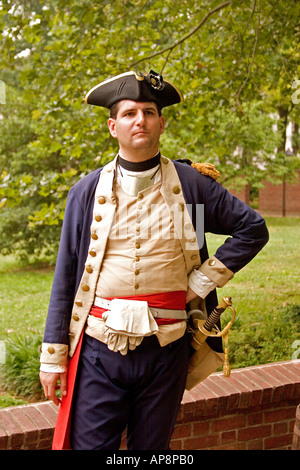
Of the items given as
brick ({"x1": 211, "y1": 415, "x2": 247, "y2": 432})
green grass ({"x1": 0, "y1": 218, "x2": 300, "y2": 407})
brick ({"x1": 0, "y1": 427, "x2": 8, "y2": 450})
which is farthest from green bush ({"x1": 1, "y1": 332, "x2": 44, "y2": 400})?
brick ({"x1": 211, "y1": 415, "x2": 247, "y2": 432})

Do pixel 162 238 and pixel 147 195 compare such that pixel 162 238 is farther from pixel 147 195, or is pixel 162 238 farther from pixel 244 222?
pixel 244 222

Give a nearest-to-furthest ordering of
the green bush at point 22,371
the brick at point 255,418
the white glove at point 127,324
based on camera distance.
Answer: the white glove at point 127,324 → the brick at point 255,418 → the green bush at point 22,371

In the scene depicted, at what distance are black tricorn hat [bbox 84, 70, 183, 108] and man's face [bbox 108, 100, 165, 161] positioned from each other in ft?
0.09

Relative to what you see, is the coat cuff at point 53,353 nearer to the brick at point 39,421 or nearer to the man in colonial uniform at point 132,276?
the man in colonial uniform at point 132,276

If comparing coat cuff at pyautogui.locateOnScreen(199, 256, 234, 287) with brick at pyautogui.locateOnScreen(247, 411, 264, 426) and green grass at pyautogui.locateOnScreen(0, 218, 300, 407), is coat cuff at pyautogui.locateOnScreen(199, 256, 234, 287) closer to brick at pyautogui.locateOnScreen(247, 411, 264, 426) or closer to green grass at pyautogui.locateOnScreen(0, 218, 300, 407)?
green grass at pyautogui.locateOnScreen(0, 218, 300, 407)

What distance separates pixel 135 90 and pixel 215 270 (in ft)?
2.71

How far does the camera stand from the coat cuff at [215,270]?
232cm

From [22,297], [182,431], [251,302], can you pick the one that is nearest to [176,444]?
[182,431]

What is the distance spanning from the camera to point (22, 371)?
167 inches

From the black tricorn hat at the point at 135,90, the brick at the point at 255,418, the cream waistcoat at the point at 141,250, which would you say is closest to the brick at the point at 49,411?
the cream waistcoat at the point at 141,250

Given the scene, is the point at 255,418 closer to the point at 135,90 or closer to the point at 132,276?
the point at 132,276

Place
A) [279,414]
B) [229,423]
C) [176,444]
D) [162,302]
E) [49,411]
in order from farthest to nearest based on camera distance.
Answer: [279,414]
[229,423]
[176,444]
[49,411]
[162,302]

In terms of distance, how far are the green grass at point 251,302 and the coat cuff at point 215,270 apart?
0.56m

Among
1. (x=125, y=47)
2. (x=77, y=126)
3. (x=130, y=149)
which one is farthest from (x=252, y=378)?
(x=125, y=47)
